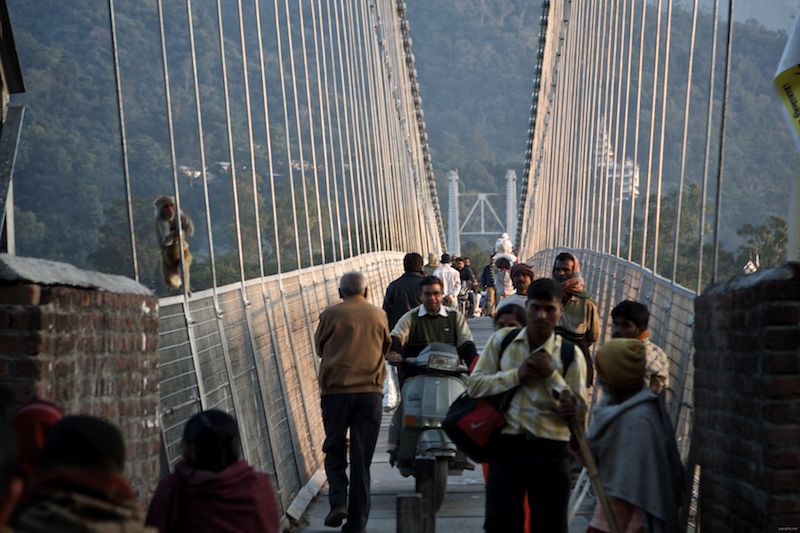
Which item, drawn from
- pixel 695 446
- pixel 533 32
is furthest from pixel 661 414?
pixel 533 32

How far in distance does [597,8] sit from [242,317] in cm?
1669

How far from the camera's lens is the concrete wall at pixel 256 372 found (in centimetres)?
556

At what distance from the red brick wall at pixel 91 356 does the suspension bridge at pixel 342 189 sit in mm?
81

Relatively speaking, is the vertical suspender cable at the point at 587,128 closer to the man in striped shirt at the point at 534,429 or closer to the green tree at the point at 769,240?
the green tree at the point at 769,240

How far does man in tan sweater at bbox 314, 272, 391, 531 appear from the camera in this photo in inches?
252

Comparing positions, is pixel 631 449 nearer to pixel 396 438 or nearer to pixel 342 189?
pixel 396 438

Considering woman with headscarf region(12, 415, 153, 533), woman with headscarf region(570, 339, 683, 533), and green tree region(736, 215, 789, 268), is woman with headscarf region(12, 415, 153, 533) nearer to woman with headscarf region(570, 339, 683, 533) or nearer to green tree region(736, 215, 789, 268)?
woman with headscarf region(570, 339, 683, 533)

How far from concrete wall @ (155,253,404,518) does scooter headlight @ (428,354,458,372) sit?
930 millimetres

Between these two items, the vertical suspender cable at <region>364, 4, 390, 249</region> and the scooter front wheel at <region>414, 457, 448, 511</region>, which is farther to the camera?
the vertical suspender cable at <region>364, 4, 390, 249</region>

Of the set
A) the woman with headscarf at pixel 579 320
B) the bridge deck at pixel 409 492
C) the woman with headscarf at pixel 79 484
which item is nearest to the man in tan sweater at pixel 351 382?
the bridge deck at pixel 409 492

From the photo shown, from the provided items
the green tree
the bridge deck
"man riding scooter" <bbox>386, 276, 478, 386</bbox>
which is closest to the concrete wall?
the bridge deck

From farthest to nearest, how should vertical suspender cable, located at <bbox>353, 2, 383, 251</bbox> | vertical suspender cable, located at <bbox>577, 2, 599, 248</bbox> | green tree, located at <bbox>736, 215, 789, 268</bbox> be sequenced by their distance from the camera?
1. green tree, located at <bbox>736, 215, 789, 268</bbox>
2. vertical suspender cable, located at <bbox>353, 2, 383, 251</bbox>
3. vertical suspender cable, located at <bbox>577, 2, 599, 248</bbox>

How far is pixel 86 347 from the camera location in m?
4.13

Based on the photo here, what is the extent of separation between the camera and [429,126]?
129 metres
